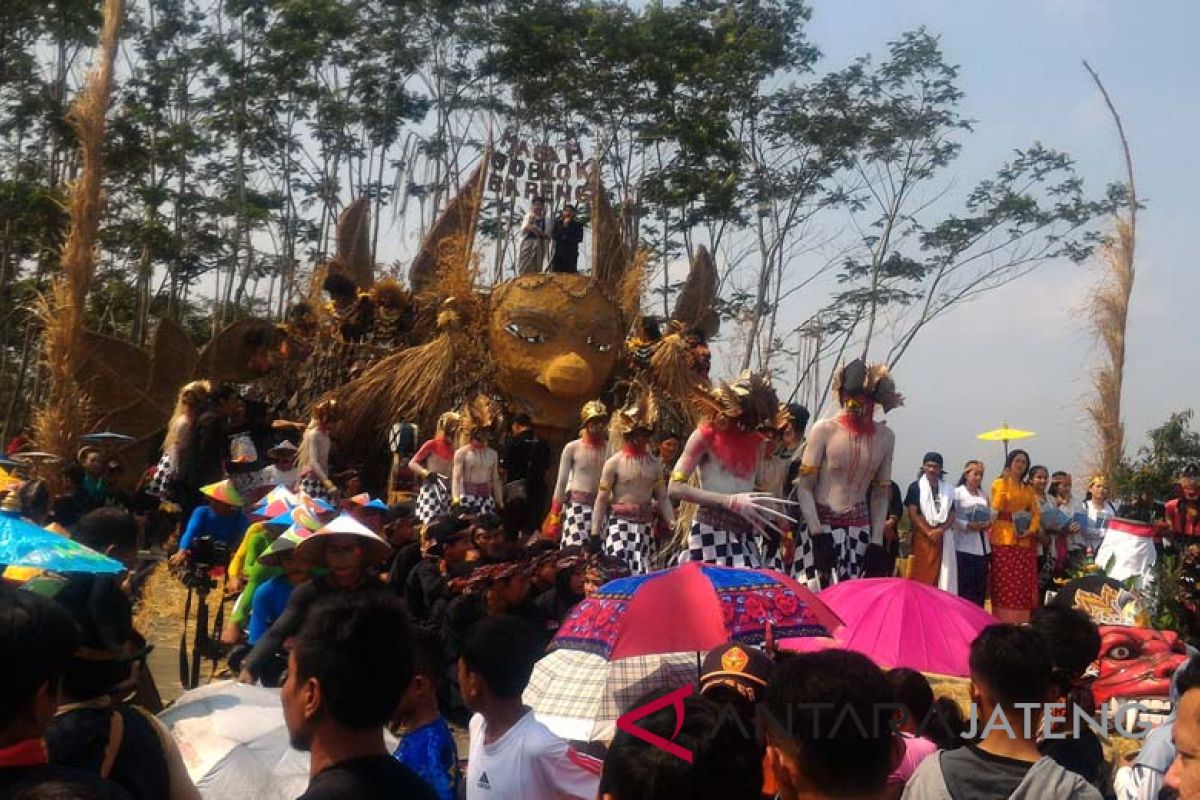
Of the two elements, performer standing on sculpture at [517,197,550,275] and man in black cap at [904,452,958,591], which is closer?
man in black cap at [904,452,958,591]

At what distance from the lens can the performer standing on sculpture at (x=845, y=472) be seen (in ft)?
25.0

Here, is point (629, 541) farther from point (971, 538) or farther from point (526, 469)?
point (526, 469)

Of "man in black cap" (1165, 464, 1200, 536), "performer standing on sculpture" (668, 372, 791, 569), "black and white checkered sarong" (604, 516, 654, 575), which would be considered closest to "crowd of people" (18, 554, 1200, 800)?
"performer standing on sculpture" (668, 372, 791, 569)

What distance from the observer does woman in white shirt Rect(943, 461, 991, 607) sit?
10.9 m

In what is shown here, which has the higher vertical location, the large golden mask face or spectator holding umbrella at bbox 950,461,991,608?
the large golden mask face

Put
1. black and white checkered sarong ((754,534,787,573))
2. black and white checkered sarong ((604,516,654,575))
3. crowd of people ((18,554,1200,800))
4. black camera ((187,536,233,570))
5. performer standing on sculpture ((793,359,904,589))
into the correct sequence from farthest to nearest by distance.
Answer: black and white checkered sarong ((604,516,654,575))
black and white checkered sarong ((754,534,787,573))
black camera ((187,536,233,570))
performer standing on sculpture ((793,359,904,589))
crowd of people ((18,554,1200,800))

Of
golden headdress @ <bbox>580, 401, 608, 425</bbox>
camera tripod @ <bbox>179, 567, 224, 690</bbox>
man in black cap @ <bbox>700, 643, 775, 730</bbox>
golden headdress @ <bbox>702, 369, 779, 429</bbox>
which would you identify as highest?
golden headdress @ <bbox>702, 369, 779, 429</bbox>

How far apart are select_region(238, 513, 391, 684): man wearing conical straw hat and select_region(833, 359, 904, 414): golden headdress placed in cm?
312

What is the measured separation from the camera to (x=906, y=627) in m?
4.93

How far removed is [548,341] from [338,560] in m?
9.84

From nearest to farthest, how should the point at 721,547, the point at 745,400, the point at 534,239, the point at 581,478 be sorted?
the point at 721,547, the point at 745,400, the point at 581,478, the point at 534,239

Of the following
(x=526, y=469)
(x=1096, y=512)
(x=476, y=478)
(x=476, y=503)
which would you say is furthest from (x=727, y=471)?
(x=526, y=469)

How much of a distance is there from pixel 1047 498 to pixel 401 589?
6.79 meters

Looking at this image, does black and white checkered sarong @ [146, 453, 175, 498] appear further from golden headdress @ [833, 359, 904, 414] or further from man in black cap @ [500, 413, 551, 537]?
golden headdress @ [833, 359, 904, 414]
